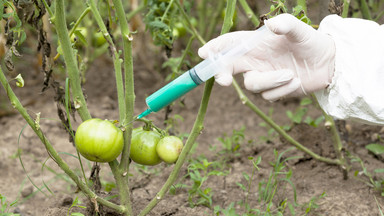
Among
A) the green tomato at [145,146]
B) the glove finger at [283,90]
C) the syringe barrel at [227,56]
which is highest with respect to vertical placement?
the syringe barrel at [227,56]

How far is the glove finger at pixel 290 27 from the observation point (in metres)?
1.24

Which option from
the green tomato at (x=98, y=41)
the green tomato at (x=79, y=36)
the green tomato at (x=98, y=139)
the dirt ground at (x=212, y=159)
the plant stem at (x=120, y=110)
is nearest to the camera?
A: the green tomato at (x=98, y=139)

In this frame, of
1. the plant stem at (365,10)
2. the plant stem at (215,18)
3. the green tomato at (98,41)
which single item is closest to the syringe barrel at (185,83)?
the plant stem at (365,10)

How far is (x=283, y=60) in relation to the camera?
147cm

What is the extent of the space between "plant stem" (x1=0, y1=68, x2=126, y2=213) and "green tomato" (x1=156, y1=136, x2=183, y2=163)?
212 millimetres

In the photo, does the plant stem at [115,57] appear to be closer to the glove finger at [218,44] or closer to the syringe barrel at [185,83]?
the syringe barrel at [185,83]

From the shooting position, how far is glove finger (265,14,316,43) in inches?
48.6

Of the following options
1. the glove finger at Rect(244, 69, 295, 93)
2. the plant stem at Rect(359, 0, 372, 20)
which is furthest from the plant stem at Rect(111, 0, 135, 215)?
the plant stem at Rect(359, 0, 372, 20)

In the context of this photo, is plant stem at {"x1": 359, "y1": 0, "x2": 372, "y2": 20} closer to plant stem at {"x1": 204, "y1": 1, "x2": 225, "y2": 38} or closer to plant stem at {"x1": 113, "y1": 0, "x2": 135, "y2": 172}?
plant stem at {"x1": 204, "y1": 1, "x2": 225, "y2": 38}

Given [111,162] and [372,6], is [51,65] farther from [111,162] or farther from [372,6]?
[372,6]

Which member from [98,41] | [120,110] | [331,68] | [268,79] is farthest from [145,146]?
[98,41]

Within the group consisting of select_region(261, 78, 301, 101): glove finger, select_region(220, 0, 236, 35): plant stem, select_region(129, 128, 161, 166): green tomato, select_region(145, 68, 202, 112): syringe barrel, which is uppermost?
select_region(220, 0, 236, 35): plant stem

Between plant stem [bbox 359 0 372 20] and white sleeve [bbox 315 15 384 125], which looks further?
plant stem [bbox 359 0 372 20]

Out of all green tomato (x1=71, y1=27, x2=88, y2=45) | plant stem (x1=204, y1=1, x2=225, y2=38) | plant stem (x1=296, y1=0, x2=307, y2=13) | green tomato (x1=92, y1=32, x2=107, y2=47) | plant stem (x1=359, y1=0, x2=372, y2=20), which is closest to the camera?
green tomato (x1=71, y1=27, x2=88, y2=45)
